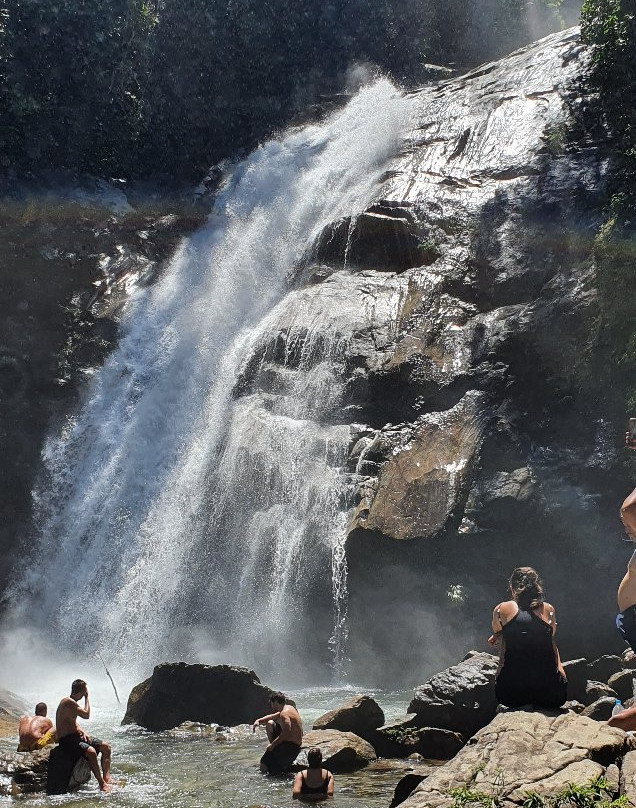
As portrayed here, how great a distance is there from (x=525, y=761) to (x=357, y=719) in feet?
19.4

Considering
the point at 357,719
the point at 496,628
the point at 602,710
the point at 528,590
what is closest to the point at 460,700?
the point at 357,719

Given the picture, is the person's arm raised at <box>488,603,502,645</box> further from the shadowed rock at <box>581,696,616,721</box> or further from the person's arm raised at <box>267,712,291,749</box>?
the shadowed rock at <box>581,696,616,721</box>

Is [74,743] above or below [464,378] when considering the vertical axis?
below

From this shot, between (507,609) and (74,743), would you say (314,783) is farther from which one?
(507,609)

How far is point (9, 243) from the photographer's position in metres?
27.4

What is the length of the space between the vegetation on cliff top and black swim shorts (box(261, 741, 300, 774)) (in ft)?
83.5

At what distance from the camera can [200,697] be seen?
42.0 ft

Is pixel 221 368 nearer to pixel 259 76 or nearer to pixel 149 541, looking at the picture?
pixel 149 541

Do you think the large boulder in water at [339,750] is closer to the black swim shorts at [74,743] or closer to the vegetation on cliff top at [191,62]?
the black swim shorts at [74,743]

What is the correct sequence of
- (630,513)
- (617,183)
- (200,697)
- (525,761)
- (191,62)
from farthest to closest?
(191,62), (617,183), (200,697), (630,513), (525,761)

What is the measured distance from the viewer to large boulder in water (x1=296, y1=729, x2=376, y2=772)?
9734mm

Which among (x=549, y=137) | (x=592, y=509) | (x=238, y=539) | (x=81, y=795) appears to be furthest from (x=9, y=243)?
(x=81, y=795)

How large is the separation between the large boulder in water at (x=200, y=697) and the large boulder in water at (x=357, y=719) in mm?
2034

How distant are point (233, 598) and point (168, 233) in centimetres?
1537
